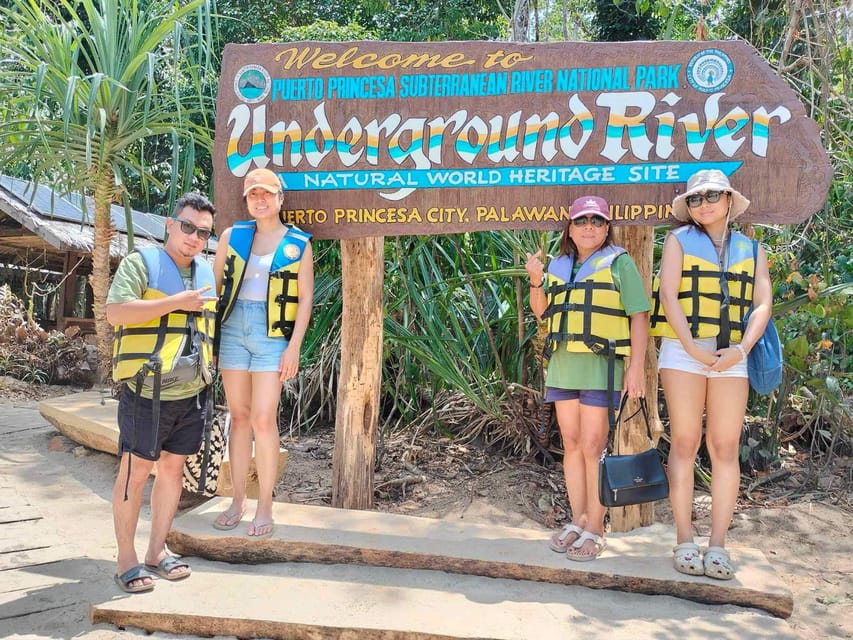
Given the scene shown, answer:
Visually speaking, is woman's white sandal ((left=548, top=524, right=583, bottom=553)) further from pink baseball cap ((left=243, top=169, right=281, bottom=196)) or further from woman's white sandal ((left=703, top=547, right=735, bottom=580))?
pink baseball cap ((left=243, top=169, right=281, bottom=196))

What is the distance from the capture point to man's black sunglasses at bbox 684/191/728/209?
2.94m

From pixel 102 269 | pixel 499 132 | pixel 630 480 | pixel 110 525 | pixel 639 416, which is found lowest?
pixel 110 525

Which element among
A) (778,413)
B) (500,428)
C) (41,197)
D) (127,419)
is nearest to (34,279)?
(41,197)

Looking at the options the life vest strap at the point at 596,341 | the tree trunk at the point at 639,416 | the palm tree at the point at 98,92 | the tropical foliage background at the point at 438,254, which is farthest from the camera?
the palm tree at the point at 98,92

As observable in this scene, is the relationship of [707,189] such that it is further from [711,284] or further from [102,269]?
[102,269]

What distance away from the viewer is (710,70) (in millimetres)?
3438

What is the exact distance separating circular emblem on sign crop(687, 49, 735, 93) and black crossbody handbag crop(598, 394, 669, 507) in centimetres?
177

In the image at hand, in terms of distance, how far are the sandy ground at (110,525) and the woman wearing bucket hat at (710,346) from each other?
76 cm

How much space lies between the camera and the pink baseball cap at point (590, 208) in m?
3.05

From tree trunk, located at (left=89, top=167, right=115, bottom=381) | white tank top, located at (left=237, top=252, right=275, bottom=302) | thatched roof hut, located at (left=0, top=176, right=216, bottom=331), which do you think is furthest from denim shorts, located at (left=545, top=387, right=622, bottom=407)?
thatched roof hut, located at (left=0, top=176, right=216, bottom=331)

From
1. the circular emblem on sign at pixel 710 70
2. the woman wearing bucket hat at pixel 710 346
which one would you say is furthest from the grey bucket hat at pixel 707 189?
the circular emblem on sign at pixel 710 70

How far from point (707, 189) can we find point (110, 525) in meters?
3.50

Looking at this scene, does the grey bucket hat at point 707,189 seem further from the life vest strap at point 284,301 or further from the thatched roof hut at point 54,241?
the thatched roof hut at point 54,241

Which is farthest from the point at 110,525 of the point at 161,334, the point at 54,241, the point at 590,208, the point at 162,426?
the point at 54,241
